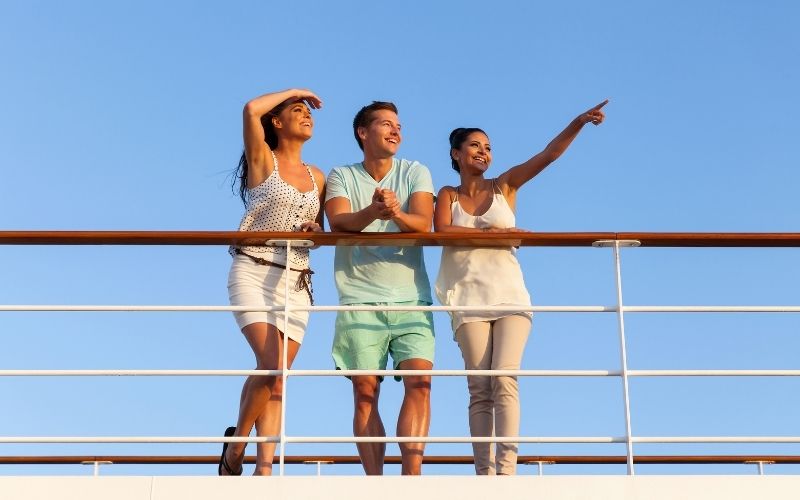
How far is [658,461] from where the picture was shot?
24.3 ft

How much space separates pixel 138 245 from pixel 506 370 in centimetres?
162

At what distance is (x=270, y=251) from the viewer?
16.6 ft

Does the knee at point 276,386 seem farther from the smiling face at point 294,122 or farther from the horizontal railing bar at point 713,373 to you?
the horizontal railing bar at point 713,373

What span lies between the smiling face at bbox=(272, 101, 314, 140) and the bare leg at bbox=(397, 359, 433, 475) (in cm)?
125

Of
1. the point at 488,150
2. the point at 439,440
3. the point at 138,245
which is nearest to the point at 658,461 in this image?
the point at 488,150

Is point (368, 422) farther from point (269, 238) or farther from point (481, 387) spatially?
point (269, 238)

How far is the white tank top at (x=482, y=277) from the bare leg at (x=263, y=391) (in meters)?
0.81

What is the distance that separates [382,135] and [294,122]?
0.42m

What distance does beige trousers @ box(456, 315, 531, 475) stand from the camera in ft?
15.6

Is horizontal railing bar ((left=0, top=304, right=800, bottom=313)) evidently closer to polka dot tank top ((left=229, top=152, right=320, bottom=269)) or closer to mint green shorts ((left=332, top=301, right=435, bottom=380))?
mint green shorts ((left=332, top=301, right=435, bottom=380))

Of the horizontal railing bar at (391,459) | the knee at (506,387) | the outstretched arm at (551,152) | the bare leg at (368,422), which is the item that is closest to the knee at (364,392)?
the bare leg at (368,422)

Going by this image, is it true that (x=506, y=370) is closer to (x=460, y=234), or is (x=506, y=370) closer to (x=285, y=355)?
(x=460, y=234)
